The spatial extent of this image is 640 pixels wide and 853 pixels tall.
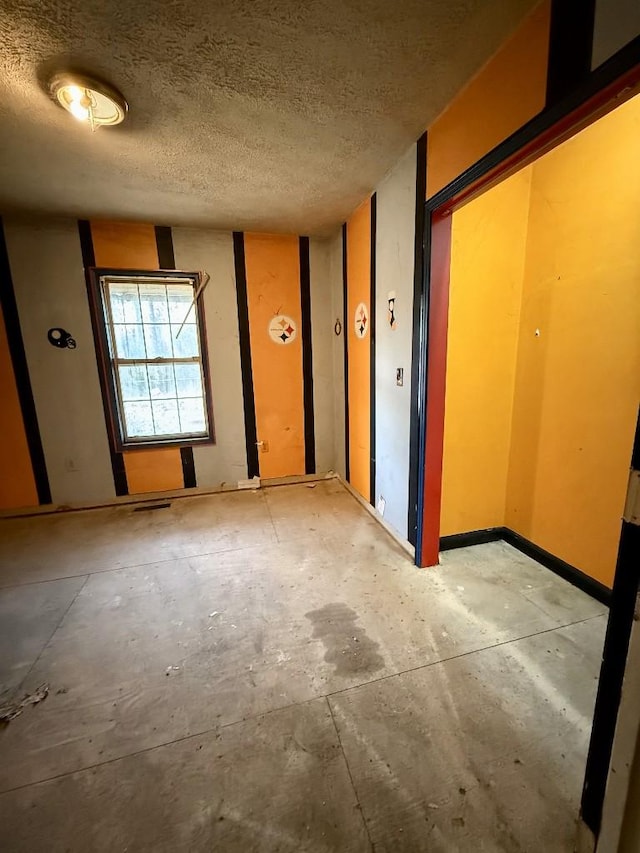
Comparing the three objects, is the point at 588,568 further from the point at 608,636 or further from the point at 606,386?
the point at 608,636

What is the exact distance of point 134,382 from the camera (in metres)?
→ 3.55

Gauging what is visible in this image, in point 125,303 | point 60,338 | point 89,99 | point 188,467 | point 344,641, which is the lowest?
point 344,641

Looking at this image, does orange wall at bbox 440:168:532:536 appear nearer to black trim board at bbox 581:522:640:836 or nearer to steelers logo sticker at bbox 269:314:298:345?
black trim board at bbox 581:522:640:836

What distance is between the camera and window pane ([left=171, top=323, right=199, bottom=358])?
357 centimetres

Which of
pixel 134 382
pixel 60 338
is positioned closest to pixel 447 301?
pixel 134 382

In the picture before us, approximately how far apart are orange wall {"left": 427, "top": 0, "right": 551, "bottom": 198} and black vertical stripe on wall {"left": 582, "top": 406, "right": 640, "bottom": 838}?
1.41 meters

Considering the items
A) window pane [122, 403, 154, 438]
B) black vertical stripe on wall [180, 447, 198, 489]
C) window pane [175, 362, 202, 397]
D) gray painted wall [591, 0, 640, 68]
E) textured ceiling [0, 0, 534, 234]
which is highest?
textured ceiling [0, 0, 534, 234]

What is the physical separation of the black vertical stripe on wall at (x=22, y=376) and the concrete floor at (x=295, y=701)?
1.02m

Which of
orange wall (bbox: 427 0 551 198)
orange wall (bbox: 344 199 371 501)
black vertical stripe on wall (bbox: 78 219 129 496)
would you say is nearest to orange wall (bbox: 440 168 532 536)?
orange wall (bbox: 427 0 551 198)

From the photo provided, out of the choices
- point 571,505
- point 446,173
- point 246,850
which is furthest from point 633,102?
point 246,850

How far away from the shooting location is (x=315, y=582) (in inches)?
90.7

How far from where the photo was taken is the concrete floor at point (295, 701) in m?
1.12

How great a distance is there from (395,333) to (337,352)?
1.37m

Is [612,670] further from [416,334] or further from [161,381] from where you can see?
[161,381]
